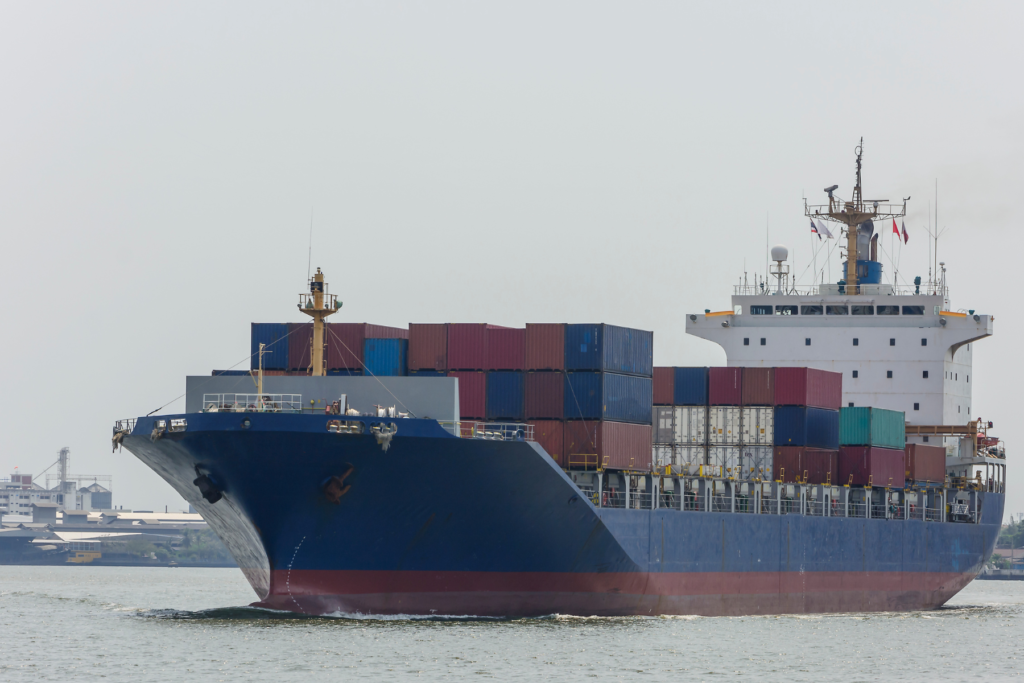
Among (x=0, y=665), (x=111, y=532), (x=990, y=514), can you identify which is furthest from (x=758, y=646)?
(x=111, y=532)

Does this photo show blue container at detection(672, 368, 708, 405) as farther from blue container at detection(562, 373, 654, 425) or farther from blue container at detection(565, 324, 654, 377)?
blue container at detection(562, 373, 654, 425)

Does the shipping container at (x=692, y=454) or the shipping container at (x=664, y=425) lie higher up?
the shipping container at (x=664, y=425)

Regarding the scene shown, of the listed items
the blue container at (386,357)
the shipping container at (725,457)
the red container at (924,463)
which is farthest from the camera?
the red container at (924,463)

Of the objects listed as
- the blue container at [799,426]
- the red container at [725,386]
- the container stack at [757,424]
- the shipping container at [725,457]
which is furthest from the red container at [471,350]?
the blue container at [799,426]

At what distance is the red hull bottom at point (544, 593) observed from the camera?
35.2m

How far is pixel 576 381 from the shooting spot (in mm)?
37938

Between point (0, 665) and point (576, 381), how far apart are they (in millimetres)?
14613

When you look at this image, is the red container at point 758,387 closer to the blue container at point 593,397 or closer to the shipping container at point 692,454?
the shipping container at point 692,454

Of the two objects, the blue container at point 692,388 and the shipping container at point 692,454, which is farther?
the blue container at point 692,388

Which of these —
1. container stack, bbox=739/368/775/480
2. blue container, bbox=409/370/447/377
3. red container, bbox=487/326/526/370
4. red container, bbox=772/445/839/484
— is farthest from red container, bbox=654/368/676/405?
blue container, bbox=409/370/447/377

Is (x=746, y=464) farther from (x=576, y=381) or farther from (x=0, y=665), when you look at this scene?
(x=0, y=665)

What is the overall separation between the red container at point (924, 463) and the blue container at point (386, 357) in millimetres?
→ 19692

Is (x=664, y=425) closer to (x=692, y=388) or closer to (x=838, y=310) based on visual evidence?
(x=692, y=388)

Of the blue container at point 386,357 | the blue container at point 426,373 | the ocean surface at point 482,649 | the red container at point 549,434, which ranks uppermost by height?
the blue container at point 386,357
